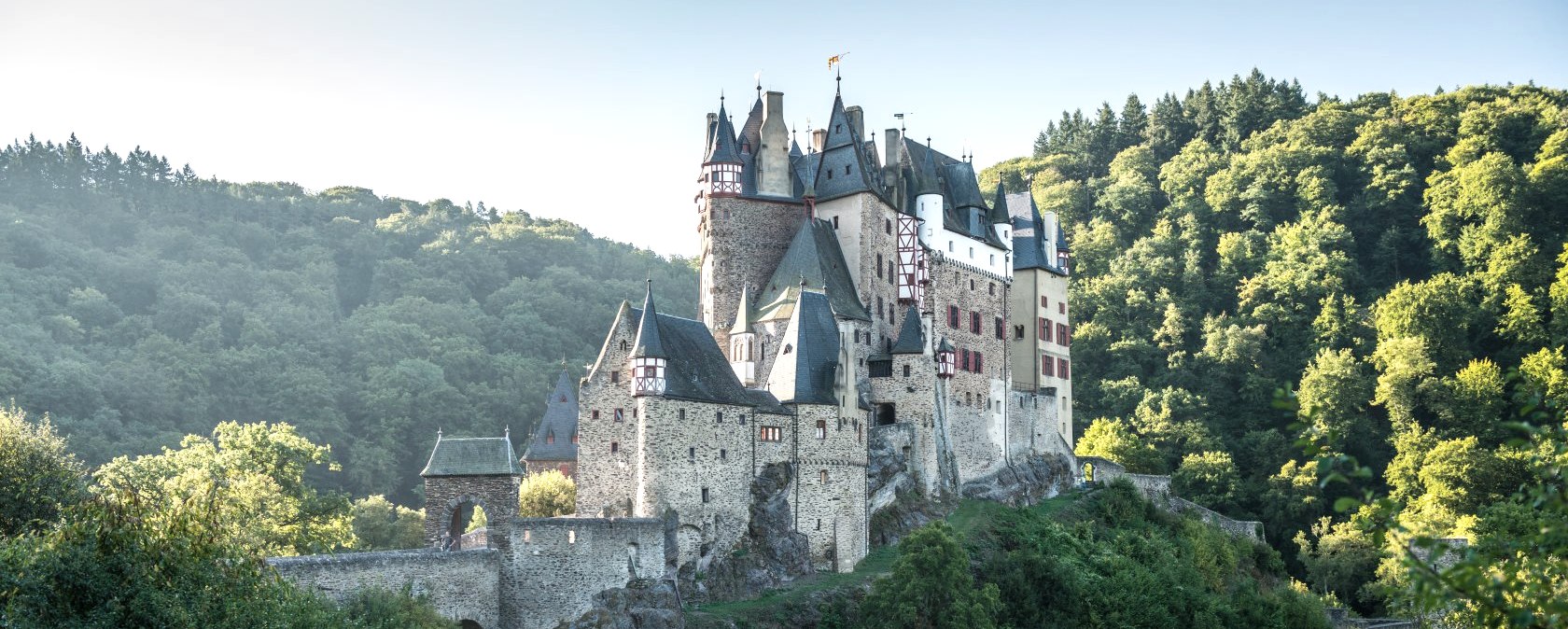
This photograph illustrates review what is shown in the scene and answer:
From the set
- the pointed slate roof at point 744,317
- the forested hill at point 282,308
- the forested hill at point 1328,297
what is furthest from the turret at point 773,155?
the forested hill at point 282,308

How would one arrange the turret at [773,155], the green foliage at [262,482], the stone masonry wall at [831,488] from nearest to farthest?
the green foliage at [262,482] → the stone masonry wall at [831,488] → the turret at [773,155]

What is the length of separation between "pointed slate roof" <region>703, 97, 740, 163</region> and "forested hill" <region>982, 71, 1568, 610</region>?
22.9m

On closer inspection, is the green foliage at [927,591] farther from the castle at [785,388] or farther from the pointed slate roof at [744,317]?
the pointed slate roof at [744,317]

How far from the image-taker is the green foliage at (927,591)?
1619 inches

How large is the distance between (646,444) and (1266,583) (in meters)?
30.0

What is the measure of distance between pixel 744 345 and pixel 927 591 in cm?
1248

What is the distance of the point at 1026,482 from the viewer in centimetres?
5847

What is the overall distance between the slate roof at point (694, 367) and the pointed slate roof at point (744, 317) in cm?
428

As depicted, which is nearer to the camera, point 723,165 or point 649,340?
point 649,340

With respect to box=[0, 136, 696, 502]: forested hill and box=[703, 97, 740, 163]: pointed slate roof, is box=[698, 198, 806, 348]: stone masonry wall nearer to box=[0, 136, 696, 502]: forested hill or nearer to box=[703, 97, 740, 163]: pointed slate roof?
box=[703, 97, 740, 163]: pointed slate roof

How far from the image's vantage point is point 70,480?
109 ft

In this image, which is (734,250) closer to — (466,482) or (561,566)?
(466,482)

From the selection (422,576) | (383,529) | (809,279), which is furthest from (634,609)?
(383,529)

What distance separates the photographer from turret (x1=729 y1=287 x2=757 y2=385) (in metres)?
50.4
